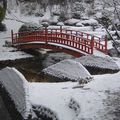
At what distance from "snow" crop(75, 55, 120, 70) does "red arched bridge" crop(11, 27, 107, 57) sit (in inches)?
37.4

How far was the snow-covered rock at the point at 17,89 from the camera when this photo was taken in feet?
52.0

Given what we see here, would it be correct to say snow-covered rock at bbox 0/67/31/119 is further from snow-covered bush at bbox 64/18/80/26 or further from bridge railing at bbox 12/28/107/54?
snow-covered bush at bbox 64/18/80/26

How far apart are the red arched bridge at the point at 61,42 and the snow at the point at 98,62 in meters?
0.95

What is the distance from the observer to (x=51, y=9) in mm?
50250

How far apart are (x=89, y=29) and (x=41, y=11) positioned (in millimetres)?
10239

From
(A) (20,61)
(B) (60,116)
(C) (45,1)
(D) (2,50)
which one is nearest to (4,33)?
(D) (2,50)

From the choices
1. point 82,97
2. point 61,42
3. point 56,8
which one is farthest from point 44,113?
point 56,8

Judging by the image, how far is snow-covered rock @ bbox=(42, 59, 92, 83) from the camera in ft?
68.0

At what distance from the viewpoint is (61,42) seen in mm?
27344

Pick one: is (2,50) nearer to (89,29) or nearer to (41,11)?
(89,29)

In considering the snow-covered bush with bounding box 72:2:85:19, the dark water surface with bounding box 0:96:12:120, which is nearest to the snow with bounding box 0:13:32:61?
the dark water surface with bounding box 0:96:12:120

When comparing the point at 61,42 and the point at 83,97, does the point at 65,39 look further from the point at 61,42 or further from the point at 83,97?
the point at 83,97

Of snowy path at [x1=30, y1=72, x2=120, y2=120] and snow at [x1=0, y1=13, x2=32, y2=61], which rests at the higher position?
snowy path at [x1=30, y1=72, x2=120, y2=120]

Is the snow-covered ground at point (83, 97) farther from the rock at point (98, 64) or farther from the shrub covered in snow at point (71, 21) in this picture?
the shrub covered in snow at point (71, 21)
